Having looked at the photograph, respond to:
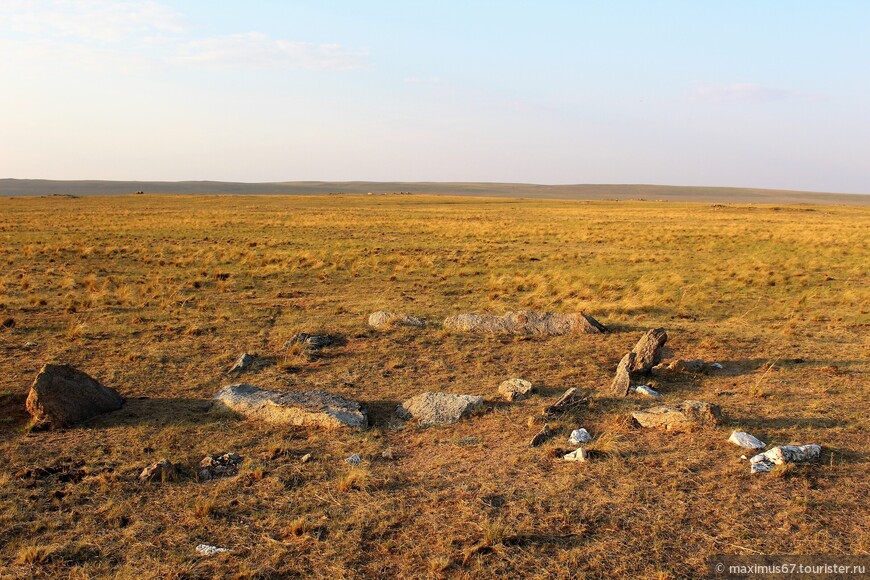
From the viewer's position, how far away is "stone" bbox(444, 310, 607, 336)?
11203 mm

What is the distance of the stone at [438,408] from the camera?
23.3 ft

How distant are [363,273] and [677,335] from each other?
38.8 feet

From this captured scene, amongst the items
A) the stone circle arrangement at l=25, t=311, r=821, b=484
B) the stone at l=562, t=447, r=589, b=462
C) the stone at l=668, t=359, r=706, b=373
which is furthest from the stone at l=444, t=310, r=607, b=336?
the stone at l=562, t=447, r=589, b=462

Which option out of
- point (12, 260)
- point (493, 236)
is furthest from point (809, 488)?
point (493, 236)

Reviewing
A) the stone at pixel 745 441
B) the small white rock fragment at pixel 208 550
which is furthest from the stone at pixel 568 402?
the small white rock fragment at pixel 208 550

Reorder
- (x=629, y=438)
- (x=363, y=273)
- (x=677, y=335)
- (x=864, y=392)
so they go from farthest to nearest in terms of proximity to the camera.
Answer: (x=363, y=273) < (x=677, y=335) < (x=864, y=392) < (x=629, y=438)

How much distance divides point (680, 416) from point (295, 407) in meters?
4.24

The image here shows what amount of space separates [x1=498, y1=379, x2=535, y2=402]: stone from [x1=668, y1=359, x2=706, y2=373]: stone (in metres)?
2.30

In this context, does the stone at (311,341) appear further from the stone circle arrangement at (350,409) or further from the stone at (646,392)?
the stone at (646,392)

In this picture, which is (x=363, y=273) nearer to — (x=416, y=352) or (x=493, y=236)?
(x=416, y=352)

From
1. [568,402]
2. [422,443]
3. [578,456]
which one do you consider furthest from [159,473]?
[568,402]

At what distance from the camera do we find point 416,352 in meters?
10.0

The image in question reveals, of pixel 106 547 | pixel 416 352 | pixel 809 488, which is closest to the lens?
pixel 106 547

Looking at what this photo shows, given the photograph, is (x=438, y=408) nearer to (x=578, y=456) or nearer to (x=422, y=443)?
(x=422, y=443)
